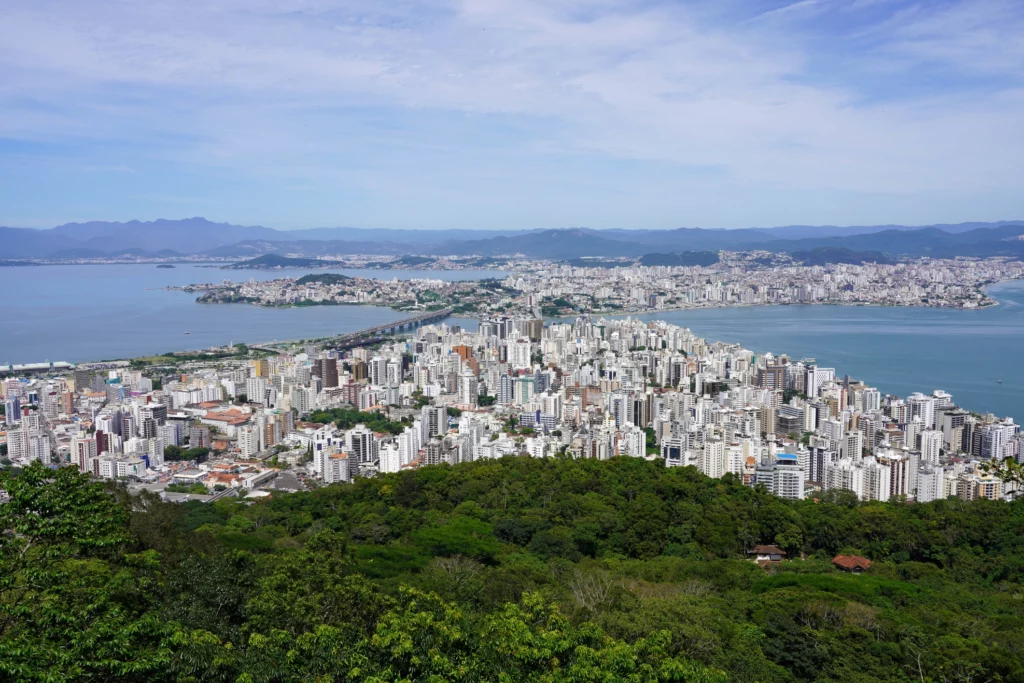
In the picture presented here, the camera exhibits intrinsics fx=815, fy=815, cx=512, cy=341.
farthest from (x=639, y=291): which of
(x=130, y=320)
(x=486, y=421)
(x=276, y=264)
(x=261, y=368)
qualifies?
(x=276, y=264)

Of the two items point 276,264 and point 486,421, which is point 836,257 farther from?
point 486,421

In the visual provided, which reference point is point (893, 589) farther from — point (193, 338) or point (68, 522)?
point (193, 338)

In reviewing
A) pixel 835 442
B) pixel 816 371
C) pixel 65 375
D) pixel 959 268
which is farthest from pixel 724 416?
pixel 959 268

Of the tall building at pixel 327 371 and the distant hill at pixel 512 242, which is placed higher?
the distant hill at pixel 512 242

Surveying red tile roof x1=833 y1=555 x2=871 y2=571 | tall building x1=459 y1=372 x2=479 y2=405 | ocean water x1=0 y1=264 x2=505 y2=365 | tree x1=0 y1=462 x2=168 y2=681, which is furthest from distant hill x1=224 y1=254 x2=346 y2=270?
tree x1=0 y1=462 x2=168 y2=681

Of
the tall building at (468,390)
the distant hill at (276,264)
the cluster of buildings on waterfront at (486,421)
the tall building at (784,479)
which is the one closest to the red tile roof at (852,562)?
the cluster of buildings on waterfront at (486,421)

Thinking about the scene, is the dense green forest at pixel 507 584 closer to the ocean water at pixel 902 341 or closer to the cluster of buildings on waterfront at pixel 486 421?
the cluster of buildings on waterfront at pixel 486 421

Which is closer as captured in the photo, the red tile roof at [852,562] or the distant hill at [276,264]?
the red tile roof at [852,562]
